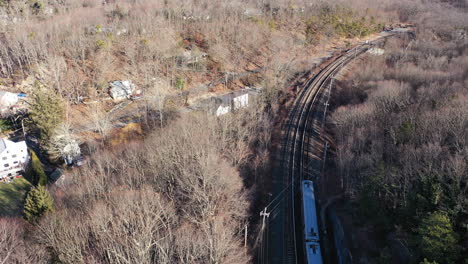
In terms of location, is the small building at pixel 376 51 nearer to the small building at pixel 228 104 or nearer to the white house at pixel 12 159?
the small building at pixel 228 104

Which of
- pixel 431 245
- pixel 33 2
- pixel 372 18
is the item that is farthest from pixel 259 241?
pixel 372 18

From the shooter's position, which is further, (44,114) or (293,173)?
(44,114)

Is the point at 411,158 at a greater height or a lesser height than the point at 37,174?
greater

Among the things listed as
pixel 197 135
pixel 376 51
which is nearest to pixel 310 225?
pixel 197 135

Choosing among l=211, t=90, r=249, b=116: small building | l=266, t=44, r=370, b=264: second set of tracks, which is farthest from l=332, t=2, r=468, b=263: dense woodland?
l=211, t=90, r=249, b=116: small building

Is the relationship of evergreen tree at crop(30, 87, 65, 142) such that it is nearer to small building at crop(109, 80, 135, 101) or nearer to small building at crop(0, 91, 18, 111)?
small building at crop(0, 91, 18, 111)

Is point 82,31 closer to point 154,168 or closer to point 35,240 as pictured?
point 154,168

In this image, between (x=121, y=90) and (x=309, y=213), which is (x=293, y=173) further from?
(x=121, y=90)

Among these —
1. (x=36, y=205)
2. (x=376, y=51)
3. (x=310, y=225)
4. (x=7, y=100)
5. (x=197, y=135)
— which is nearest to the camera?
(x=36, y=205)

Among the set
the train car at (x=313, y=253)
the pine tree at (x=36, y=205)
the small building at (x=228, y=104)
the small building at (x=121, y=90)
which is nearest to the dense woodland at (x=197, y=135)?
the pine tree at (x=36, y=205)
